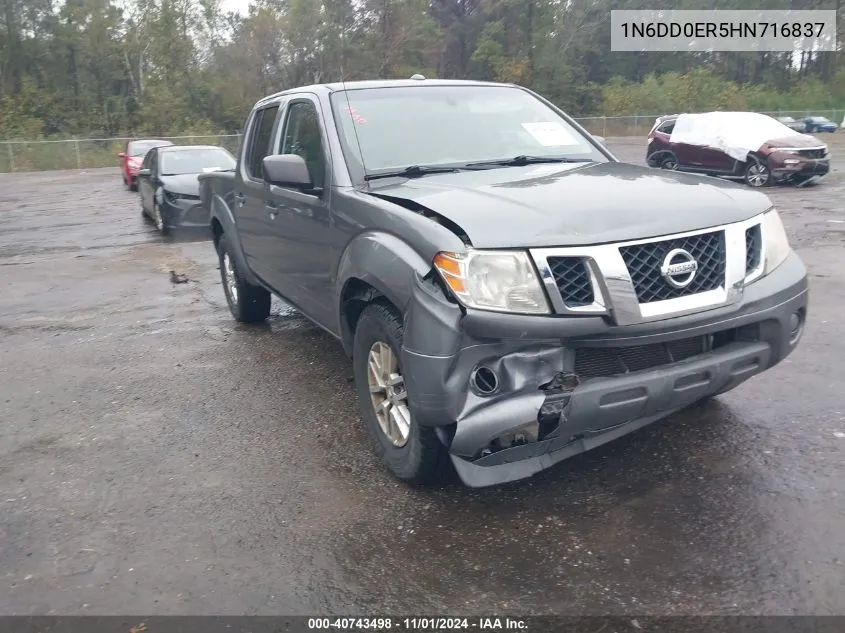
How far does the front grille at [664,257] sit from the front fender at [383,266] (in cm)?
85

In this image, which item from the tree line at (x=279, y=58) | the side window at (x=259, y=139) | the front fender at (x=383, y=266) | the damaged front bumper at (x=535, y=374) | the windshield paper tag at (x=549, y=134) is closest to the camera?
the damaged front bumper at (x=535, y=374)

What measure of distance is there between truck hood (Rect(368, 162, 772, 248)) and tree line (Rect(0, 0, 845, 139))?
45489 mm

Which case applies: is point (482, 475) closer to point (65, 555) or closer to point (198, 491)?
point (198, 491)

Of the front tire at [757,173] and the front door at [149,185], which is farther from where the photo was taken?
the front tire at [757,173]

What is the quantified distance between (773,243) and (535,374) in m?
1.47

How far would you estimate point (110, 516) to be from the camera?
12.6ft

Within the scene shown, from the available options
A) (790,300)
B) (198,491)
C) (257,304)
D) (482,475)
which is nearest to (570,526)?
(482,475)

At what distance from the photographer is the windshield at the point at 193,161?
46.8 ft

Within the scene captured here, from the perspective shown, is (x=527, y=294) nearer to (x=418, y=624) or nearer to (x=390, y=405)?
(x=390, y=405)

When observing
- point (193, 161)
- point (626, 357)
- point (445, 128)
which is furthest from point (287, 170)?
point (193, 161)

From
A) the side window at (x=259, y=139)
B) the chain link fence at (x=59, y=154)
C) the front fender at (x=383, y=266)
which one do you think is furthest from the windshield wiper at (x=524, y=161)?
the chain link fence at (x=59, y=154)

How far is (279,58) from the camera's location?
51.3 m

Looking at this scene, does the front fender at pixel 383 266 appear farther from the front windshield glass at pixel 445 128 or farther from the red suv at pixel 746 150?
the red suv at pixel 746 150

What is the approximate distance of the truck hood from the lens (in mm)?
3350
